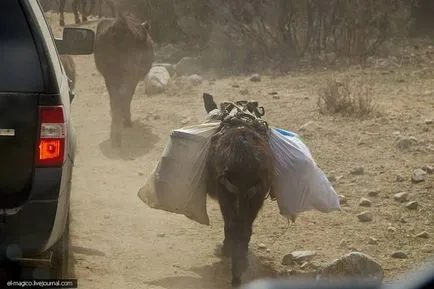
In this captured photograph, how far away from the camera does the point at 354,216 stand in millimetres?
7984

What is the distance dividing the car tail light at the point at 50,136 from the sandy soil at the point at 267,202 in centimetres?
200

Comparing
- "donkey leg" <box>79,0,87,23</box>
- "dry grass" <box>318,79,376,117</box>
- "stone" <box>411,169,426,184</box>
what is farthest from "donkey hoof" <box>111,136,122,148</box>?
"donkey leg" <box>79,0,87,23</box>

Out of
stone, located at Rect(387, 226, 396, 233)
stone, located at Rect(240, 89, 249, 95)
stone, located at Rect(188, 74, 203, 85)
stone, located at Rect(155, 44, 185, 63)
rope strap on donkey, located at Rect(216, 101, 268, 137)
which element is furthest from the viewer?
stone, located at Rect(155, 44, 185, 63)

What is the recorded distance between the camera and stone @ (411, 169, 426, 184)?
8688mm

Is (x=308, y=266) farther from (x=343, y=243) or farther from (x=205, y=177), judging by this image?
(x=205, y=177)

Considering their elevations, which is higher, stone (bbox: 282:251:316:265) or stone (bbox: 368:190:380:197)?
stone (bbox: 368:190:380:197)

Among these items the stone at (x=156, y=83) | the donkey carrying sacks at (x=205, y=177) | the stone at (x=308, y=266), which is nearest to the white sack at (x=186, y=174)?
the donkey carrying sacks at (x=205, y=177)

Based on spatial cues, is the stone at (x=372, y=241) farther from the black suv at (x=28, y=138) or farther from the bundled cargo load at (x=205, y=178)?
the black suv at (x=28, y=138)

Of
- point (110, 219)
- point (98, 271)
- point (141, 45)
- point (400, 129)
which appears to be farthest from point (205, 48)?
point (98, 271)

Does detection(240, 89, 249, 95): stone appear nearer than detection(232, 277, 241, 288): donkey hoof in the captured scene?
No

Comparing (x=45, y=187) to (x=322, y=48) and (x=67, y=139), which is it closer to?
(x=67, y=139)

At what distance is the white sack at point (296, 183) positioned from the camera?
6.76 metres

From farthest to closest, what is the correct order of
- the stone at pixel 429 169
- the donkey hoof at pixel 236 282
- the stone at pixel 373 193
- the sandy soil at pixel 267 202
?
the stone at pixel 429 169 < the stone at pixel 373 193 < the sandy soil at pixel 267 202 < the donkey hoof at pixel 236 282

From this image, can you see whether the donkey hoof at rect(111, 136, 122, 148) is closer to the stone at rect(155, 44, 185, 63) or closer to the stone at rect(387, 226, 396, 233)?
the stone at rect(387, 226, 396, 233)
